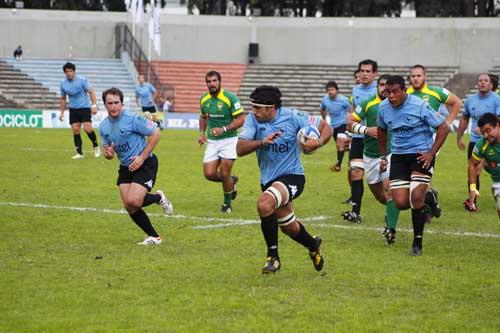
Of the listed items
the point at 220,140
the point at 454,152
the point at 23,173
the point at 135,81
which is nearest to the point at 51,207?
the point at 220,140

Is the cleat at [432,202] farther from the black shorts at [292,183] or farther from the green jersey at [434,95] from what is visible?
the black shorts at [292,183]

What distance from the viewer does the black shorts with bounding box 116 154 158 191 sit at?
1218 cm

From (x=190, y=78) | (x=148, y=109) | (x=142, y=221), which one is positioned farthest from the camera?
(x=190, y=78)

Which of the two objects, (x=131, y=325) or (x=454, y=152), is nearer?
(x=131, y=325)

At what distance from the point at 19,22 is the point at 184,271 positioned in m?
50.7

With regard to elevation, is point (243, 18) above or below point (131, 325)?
above

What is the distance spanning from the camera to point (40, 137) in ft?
115

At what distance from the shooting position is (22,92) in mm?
53250

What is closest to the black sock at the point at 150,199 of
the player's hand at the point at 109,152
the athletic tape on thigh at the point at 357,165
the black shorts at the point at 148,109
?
the player's hand at the point at 109,152

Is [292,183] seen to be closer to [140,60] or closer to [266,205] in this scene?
[266,205]

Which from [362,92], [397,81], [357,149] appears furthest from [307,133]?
[362,92]

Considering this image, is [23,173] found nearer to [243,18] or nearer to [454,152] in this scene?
[454,152]

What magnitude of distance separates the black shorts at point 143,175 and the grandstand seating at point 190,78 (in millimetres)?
42156

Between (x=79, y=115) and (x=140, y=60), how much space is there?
31.7 meters
